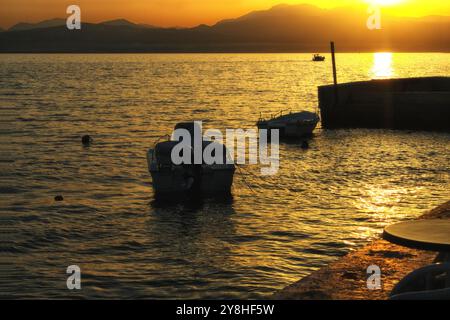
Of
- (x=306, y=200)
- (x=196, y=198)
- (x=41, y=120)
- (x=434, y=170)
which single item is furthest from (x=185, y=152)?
(x=41, y=120)

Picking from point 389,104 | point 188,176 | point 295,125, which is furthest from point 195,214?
point 389,104

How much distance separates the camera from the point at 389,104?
56688mm

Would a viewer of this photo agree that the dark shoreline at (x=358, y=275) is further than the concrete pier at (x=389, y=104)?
No

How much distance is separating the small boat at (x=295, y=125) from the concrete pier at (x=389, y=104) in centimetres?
299

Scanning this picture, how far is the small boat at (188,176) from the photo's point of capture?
91.8 feet

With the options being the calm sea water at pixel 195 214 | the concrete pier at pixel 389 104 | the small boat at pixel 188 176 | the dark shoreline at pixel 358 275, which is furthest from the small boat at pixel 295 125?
the dark shoreline at pixel 358 275

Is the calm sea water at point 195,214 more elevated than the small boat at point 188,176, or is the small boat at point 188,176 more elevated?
the small boat at point 188,176

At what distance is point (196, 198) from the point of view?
28156 millimetres

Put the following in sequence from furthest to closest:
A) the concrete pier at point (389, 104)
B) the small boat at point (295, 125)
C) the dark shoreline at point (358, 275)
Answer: the concrete pier at point (389, 104) < the small boat at point (295, 125) < the dark shoreline at point (358, 275)

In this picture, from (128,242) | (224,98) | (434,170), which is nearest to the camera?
(128,242)

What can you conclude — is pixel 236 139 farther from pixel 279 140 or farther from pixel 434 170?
pixel 434 170

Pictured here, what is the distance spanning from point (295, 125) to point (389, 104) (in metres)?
8.13

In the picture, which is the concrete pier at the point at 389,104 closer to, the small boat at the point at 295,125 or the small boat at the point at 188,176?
the small boat at the point at 295,125

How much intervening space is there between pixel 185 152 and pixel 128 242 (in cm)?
635
